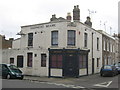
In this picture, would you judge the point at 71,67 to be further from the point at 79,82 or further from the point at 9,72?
the point at 9,72

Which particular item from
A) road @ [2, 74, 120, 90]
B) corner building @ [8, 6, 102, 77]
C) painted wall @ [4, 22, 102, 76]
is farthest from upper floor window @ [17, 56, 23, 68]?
road @ [2, 74, 120, 90]

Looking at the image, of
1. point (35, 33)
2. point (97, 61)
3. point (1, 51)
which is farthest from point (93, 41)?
point (1, 51)

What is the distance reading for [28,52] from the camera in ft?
91.2

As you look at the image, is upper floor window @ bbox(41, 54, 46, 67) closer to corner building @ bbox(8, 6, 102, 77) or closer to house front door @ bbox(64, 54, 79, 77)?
corner building @ bbox(8, 6, 102, 77)

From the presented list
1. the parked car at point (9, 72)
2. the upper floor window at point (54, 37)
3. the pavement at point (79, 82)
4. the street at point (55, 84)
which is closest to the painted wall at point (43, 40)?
the upper floor window at point (54, 37)

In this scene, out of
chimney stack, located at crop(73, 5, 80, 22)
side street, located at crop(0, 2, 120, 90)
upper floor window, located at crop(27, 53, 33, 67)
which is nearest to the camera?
side street, located at crop(0, 2, 120, 90)

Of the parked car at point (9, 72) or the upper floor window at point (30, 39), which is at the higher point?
the upper floor window at point (30, 39)

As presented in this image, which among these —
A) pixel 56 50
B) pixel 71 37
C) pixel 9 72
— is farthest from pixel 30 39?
pixel 9 72

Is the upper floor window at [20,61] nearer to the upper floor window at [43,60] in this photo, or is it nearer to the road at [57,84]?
the upper floor window at [43,60]

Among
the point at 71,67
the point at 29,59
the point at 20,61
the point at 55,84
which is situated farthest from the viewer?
the point at 20,61

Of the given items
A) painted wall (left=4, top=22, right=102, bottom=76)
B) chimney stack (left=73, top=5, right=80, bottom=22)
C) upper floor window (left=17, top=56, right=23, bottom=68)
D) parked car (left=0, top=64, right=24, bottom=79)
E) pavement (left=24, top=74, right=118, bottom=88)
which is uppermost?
chimney stack (left=73, top=5, right=80, bottom=22)

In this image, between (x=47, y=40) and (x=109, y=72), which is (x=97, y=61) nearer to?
(x=109, y=72)

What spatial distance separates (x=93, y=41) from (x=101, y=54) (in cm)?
467

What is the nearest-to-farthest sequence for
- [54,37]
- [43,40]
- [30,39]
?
[54,37], [43,40], [30,39]
